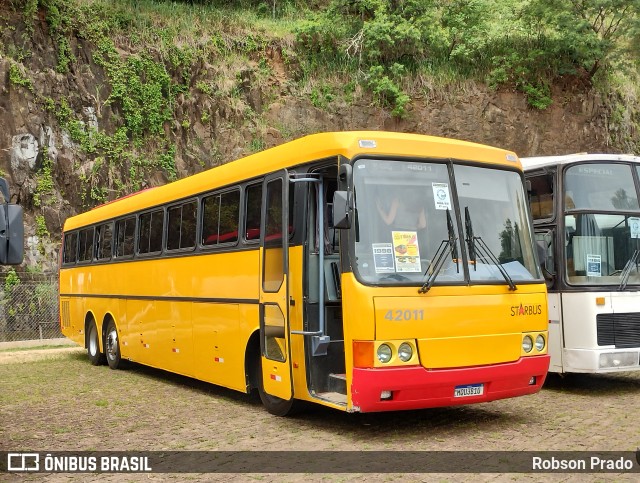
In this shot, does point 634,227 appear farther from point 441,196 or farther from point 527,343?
point 441,196

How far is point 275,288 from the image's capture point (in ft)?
29.6

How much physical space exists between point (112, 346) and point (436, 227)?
945cm

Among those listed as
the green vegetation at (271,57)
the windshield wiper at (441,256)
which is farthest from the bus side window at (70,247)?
the windshield wiper at (441,256)

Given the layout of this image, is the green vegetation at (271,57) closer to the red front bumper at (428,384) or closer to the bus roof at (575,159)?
the bus roof at (575,159)

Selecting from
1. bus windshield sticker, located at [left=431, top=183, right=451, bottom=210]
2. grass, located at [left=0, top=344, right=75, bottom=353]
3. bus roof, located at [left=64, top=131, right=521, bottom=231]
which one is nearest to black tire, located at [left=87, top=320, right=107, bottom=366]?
grass, located at [left=0, top=344, right=75, bottom=353]

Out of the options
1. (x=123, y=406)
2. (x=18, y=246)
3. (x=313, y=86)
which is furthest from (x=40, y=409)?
(x=313, y=86)

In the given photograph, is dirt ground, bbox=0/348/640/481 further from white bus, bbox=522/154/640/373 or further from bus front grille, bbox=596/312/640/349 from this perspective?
bus front grille, bbox=596/312/640/349

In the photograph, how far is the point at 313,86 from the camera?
2977 cm

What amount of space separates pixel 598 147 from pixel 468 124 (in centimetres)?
617

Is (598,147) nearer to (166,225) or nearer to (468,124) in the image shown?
(468,124)

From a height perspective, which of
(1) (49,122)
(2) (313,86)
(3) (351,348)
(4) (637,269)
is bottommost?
(3) (351,348)

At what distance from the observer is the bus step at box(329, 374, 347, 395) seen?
324 inches

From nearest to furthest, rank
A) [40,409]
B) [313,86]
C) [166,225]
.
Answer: [40,409]
[166,225]
[313,86]

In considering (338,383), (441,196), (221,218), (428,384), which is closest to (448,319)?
(428,384)
